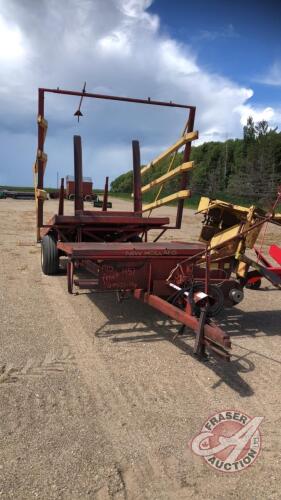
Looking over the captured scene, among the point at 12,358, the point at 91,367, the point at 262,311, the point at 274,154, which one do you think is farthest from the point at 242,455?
the point at 274,154

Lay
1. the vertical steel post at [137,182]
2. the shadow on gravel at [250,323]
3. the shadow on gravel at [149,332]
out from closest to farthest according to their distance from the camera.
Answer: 1. the shadow on gravel at [149,332]
2. the shadow on gravel at [250,323]
3. the vertical steel post at [137,182]

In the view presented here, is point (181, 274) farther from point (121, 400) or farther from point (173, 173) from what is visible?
point (173, 173)

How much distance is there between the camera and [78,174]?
7738mm

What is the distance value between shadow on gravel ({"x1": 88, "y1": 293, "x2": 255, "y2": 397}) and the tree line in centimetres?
3916

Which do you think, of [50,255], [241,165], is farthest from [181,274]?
[241,165]

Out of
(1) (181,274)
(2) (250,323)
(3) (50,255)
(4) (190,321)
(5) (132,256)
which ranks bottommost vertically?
(2) (250,323)

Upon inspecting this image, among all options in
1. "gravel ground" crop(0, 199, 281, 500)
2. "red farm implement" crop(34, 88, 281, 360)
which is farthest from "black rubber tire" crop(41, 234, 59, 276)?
"gravel ground" crop(0, 199, 281, 500)

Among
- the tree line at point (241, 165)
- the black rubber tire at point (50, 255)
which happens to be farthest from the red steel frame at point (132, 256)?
the tree line at point (241, 165)

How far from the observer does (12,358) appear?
417cm

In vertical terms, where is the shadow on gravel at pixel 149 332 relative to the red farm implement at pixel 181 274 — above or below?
below

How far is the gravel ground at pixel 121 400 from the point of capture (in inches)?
102

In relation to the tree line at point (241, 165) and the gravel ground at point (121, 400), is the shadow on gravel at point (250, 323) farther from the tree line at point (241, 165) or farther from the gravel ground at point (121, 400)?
the tree line at point (241, 165)

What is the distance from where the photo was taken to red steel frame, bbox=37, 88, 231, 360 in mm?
4133

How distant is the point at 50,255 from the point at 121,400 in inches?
174
